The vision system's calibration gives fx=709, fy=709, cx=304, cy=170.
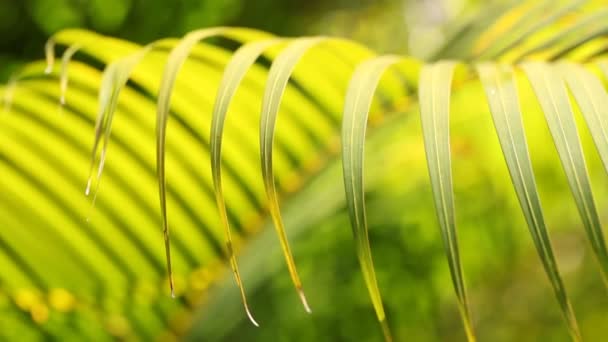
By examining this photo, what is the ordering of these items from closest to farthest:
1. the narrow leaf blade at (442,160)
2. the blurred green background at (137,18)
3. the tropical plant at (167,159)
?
the narrow leaf blade at (442,160), the tropical plant at (167,159), the blurred green background at (137,18)

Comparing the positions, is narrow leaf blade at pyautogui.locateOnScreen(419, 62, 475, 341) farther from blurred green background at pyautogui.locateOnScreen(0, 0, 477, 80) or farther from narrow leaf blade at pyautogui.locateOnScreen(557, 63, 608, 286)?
blurred green background at pyautogui.locateOnScreen(0, 0, 477, 80)

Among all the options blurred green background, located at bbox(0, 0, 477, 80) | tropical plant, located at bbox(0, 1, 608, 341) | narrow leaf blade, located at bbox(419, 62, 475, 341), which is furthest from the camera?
blurred green background, located at bbox(0, 0, 477, 80)

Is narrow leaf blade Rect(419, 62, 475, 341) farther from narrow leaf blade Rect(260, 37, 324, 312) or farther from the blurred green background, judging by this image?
the blurred green background

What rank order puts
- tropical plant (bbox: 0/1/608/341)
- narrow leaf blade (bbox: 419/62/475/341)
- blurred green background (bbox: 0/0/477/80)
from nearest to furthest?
narrow leaf blade (bbox: 419/62/475/341) < tropical plant (bbox: 0/1/608/341) < blurred green background (bbox: 0/0/477/80)

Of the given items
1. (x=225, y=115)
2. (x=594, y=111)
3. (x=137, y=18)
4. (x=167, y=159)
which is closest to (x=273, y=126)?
(x=225, y=115)

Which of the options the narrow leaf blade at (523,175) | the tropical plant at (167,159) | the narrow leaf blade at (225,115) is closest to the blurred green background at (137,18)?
the tropical plant at (167,159)

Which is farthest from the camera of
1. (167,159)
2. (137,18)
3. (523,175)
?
(137,18)

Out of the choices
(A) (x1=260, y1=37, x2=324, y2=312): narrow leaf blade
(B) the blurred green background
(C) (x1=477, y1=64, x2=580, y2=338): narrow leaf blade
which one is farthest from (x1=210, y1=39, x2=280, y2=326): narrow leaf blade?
(B) the blurred green background

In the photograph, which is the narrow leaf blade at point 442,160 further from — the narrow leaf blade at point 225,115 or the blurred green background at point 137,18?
the blurred green background at point 137,18

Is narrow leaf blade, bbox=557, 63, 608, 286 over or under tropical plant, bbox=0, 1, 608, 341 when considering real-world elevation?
over

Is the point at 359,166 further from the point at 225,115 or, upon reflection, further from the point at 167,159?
the point at 167,159

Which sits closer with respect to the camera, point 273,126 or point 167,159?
point 273,126

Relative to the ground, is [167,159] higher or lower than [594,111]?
lower

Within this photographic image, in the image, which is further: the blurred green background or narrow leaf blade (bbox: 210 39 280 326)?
the blurred green background
